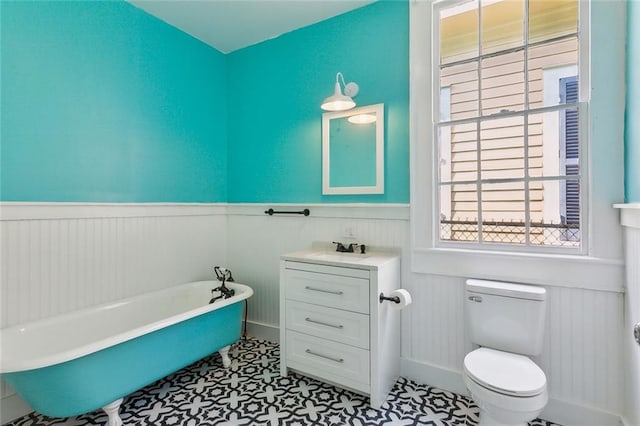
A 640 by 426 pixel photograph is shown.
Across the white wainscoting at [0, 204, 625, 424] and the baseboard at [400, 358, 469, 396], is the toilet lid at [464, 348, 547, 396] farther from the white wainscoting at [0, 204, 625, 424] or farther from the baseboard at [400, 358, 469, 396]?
the baseboard at [400, 358, 469, 396]

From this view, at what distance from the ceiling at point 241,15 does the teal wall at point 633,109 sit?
151 cm

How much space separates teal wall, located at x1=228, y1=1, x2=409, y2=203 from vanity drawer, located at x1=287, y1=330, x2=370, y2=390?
1040mm

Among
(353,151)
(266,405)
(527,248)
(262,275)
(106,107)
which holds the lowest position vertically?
(266,405)

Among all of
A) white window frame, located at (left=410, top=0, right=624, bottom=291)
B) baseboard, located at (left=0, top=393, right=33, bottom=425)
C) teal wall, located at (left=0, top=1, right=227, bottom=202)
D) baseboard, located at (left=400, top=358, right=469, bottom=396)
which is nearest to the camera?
white window frame, located at (left=410, top=0, right=624, bottom=291)

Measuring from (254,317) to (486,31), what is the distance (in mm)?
2835

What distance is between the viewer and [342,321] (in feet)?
6.31

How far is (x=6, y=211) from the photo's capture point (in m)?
1.73

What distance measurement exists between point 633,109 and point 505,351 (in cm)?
134

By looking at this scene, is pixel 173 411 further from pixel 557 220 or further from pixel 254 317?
pixel 557 220

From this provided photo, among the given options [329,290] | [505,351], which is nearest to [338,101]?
[329,290]

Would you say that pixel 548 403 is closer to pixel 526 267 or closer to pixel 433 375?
pixel 433 375

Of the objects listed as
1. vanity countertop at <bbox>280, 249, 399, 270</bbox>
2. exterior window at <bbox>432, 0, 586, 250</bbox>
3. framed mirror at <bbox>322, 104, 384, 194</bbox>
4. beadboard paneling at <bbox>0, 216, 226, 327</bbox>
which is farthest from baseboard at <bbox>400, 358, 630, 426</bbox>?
beadboard paneling at <bbox>0, 216, 226, 327</bbox>

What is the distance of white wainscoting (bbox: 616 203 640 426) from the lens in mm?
1394

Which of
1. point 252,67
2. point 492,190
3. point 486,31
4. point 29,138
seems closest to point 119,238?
point 29,138
